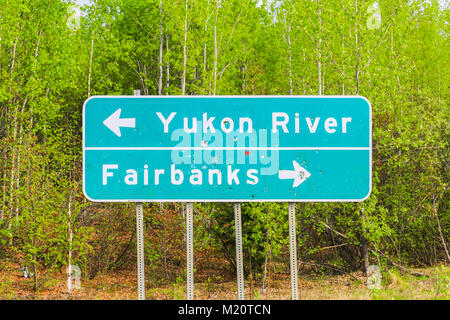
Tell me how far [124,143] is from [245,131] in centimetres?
116

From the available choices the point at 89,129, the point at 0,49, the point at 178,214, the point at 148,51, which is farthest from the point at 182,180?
the point at 148,51

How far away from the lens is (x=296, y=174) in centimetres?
488

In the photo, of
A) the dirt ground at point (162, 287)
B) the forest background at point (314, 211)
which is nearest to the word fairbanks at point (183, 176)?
the forest background at point (314, 211)

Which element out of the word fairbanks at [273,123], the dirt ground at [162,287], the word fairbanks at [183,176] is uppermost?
the word fairbanks at [273,123]

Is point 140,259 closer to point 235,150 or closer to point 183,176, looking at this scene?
point 183,176

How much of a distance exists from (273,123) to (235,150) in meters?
0.45

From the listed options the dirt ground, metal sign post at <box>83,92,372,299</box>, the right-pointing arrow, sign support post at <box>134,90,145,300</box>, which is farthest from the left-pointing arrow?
the dirt ground

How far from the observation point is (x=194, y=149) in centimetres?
486

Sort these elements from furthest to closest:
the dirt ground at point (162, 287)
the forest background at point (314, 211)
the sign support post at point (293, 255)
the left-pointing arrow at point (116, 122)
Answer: the forest background at point (314, 211) < the dirt ground at point (162, 287) < the left-pointing arrow at point (116, 122) < the sign support post at point (293, 255)

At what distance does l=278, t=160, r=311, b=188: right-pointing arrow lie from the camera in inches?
192

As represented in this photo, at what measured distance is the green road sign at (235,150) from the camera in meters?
4.84

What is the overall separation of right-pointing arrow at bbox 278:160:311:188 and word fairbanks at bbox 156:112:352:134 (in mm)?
356

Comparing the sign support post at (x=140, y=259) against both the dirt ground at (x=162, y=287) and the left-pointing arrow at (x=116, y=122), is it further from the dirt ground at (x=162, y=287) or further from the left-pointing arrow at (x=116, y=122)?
the dirt ground at (x=162, y=287)

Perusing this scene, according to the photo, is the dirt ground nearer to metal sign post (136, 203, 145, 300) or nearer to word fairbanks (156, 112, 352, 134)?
metal sign post (136, 203, 145, 300)
